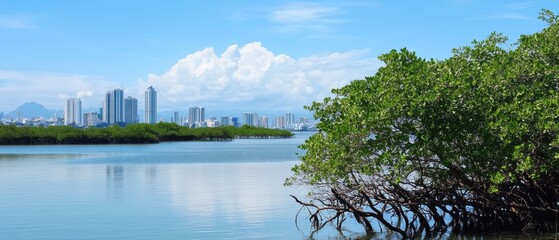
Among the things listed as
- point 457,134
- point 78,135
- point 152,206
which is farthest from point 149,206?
point 78,135

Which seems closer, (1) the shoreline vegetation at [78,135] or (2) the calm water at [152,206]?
(2) the calm water at [152,206]

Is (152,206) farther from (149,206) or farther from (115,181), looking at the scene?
(115,181)

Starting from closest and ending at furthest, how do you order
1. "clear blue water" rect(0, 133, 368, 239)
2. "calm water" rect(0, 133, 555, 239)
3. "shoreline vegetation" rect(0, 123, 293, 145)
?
"calm water" rect(0, 133, 555, 239) → "clear blue water" rect(0, 133, 368, 239) → "shoreline vegetation" rect(0, 123, 293, 145)

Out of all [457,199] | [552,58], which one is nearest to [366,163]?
[457,199]

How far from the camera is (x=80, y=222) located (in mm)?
21984

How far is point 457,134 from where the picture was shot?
15.2m

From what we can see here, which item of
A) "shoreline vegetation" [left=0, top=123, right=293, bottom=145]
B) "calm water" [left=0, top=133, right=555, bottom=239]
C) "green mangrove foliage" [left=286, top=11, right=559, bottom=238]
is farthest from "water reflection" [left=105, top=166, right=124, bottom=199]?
"shoreline vegetation" [left=0, top=123, right=293, bottom=145]

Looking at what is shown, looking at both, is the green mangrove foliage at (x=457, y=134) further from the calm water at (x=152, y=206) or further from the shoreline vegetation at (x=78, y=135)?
the shoreline vegetation at (x=78, y=135)

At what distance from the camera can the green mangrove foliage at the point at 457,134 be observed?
1482 centimetres

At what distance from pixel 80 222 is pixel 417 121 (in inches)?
444

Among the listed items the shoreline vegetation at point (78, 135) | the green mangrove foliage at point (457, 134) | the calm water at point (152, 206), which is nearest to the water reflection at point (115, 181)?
the calm water at point (152, 206)

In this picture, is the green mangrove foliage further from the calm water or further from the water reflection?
the water reflection

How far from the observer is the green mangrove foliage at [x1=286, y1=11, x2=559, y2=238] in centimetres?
1482

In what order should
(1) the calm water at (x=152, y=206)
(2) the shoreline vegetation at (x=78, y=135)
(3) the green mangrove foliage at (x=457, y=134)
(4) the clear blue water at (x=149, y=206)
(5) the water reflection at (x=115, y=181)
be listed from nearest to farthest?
(3) the green mangrove foliage at (x=457, y=134), (1) the calm water at (x=152, y=206), (4) the clear blue water at (x=149, y=206), (5) the water reflection at (x=115, y=181), (2) the shoreline vegetation at (x=78, y=135)
